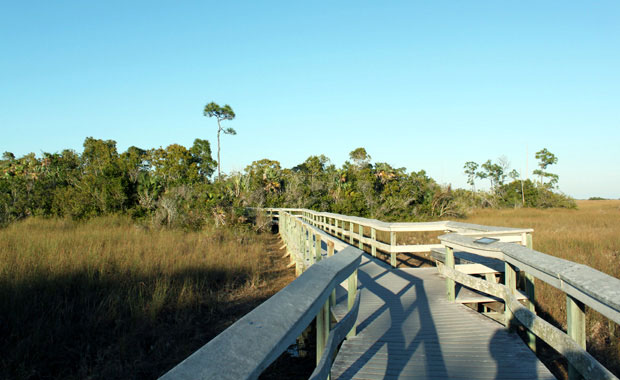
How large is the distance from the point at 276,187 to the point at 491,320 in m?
25.1

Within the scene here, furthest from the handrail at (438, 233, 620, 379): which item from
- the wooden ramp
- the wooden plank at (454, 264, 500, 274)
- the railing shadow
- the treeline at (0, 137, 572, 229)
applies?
the treeline at (0, 137, 572, 229)

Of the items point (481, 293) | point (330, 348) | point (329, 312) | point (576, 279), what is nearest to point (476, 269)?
point (481, 293)

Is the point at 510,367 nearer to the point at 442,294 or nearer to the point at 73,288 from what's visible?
the point at 442,294

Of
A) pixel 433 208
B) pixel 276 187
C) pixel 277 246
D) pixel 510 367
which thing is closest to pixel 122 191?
pixel 277 246

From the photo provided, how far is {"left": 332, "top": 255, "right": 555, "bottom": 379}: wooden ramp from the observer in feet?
10.2

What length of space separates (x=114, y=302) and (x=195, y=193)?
11.6 meters

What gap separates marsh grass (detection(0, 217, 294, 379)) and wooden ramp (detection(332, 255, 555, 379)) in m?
2.76

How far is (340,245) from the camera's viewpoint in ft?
12.8

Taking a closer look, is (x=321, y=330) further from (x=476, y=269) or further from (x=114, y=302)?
(x=114, y=302)

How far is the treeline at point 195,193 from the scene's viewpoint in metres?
16.7

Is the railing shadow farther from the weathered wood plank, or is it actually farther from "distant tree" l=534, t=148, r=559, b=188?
"distant tree" l=534, t=148, r=559, b=188

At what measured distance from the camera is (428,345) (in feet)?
12.0

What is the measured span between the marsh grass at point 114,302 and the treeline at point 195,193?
620 cm

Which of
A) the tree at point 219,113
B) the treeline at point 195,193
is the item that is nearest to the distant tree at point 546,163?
the treeline at point 195,193
